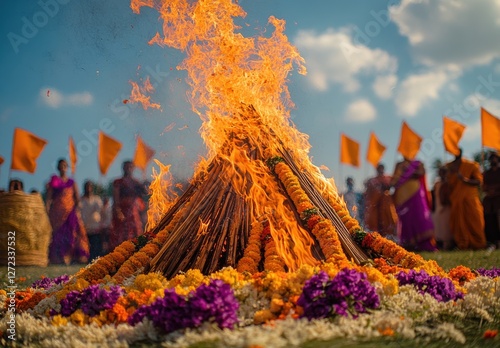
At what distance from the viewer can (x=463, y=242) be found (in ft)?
44.5

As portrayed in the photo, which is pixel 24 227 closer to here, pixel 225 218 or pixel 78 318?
pixel 225 218

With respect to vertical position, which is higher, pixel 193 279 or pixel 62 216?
pixel 62 216

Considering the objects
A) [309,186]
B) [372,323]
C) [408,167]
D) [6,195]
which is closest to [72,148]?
[6,195]

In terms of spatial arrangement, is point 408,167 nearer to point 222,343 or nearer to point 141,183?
point 141,183

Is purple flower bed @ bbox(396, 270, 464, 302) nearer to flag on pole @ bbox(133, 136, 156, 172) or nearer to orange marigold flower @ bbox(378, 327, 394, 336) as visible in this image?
orange marigold flower @ bbox(378, 327, 394, 336)

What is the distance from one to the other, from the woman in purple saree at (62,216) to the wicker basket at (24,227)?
2.47 feet

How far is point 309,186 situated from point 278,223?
3.03ft

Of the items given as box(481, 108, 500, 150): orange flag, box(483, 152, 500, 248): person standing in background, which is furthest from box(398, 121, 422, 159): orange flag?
box(483, 152, 500, 248): person standing in background

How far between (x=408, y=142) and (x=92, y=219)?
28.7 feet

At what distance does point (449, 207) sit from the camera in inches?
576

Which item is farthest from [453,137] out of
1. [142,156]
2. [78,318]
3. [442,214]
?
[78,318]

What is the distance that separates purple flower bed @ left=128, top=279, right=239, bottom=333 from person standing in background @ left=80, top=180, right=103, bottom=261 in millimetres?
11830

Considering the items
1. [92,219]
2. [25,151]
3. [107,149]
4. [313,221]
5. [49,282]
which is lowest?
[49,282]

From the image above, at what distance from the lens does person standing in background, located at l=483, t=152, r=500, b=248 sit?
13.8m
